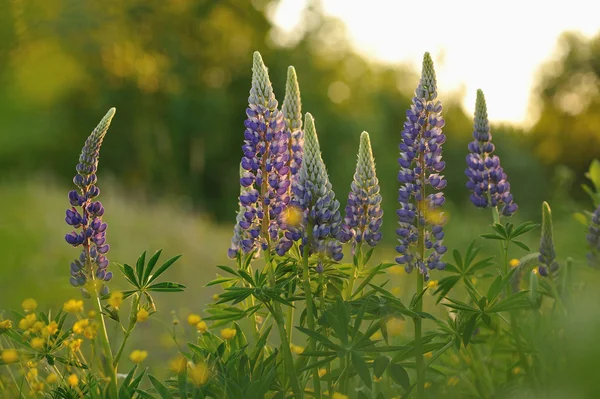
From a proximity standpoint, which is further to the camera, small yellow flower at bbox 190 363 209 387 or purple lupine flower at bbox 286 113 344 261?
purple lupine flower at bbox 286 113 344 261

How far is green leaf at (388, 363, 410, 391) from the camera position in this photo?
245cm

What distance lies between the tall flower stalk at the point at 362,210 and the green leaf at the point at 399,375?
33 cm

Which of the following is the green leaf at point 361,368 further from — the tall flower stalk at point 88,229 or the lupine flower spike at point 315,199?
the tall flower stalk at point 88,229

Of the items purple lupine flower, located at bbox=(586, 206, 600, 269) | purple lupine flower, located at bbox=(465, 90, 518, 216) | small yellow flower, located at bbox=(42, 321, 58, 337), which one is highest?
purple lupine flower, located at bbox=(465, 90, 518, 216)

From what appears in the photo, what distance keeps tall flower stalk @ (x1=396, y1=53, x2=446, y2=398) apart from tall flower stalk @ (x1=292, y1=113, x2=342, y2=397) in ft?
1.02

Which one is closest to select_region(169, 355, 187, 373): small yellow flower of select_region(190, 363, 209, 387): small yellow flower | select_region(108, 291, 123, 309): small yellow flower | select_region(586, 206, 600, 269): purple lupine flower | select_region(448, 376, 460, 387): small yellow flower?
select_region(190, 363, 209, 387): small yellow flower

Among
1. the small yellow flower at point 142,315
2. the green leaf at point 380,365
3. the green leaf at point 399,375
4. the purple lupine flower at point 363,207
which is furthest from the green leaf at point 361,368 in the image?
the small yellow flower at point 142,315

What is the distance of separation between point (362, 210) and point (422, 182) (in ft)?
0.92

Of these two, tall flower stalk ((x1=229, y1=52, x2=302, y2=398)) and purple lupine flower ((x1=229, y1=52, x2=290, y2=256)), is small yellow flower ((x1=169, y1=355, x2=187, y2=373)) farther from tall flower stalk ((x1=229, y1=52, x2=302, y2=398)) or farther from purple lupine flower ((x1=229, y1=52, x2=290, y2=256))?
purple lupine flower ((x1=229, y1=52, x2=290, y2=256))

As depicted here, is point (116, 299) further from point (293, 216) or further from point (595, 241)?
point (595, 241)

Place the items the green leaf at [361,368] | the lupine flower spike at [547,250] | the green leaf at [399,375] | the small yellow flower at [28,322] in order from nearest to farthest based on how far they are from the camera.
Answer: the green leaf at [361,368] < the green leaf at [399,375] < the small yellow flower at [28,322] < the lupine flower spike at [547,250]

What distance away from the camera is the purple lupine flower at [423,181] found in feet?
8.89

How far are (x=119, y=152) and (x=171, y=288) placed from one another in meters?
19.4

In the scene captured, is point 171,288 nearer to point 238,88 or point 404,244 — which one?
point 404,244
